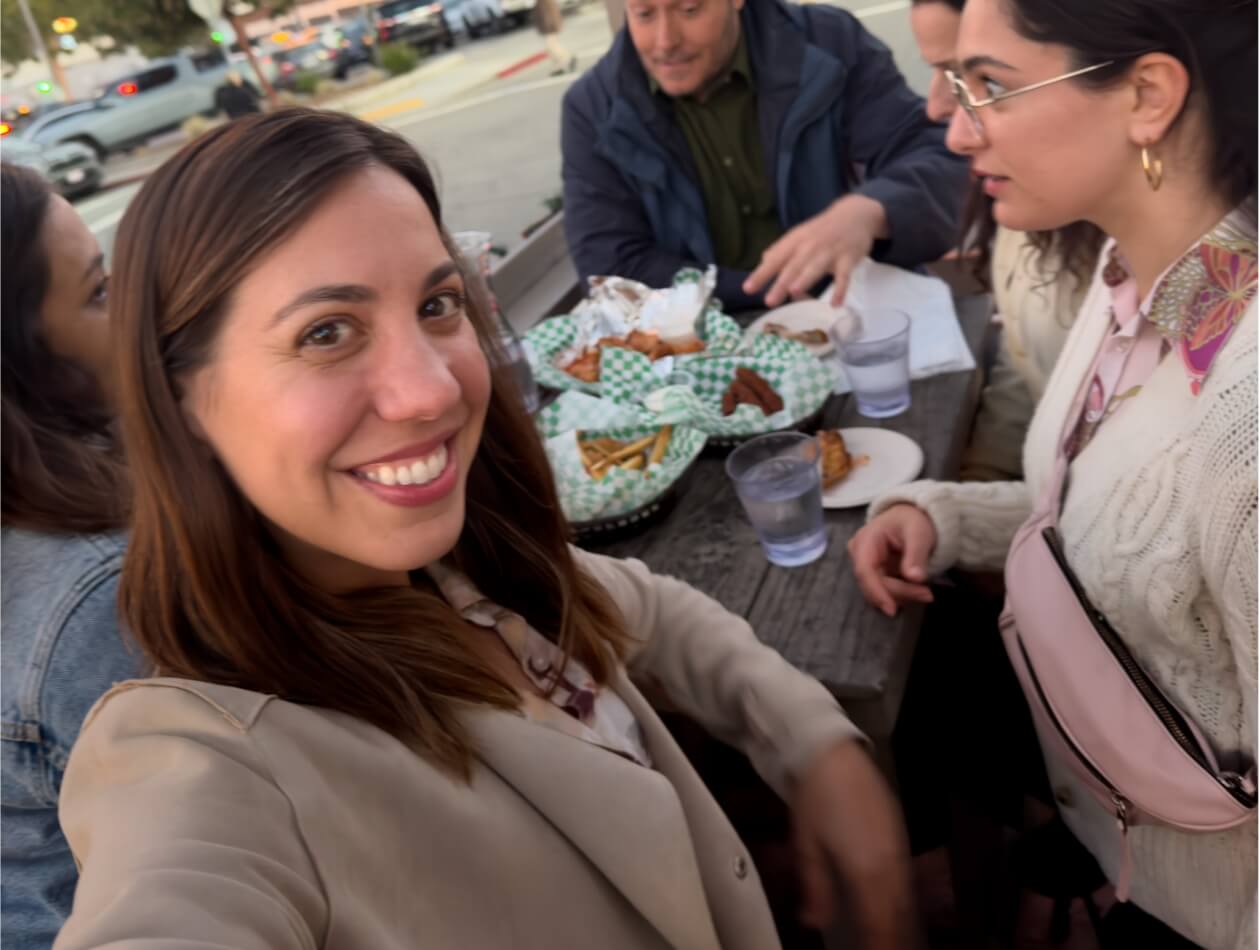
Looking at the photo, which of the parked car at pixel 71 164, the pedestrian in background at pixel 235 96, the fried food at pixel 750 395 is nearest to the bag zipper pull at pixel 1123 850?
the fried food at pixel 750 395

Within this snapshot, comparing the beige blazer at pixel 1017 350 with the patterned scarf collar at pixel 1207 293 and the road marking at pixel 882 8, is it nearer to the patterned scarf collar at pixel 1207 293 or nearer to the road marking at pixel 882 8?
the patterned scarf collar at pixel 1207 293

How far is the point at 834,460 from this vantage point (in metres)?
1.67

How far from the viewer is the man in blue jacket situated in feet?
8.31

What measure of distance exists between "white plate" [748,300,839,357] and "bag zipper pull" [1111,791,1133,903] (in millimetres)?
1190

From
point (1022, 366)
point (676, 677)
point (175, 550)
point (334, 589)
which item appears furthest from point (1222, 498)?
point (1022, 366)

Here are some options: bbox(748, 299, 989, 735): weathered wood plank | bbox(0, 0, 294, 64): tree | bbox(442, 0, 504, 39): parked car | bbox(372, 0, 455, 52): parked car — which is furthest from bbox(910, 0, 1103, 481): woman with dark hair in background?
bbox(442, 0, 504, 39): parked car

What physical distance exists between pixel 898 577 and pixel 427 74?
302 cm

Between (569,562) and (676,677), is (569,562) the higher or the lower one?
the higher one

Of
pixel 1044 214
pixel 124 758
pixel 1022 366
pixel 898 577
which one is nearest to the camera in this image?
pixel 124 758

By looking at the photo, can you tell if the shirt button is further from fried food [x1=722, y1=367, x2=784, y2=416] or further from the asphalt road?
the asphalt road

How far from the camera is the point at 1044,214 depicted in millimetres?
1382

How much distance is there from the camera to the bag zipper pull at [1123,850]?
121 centimetres

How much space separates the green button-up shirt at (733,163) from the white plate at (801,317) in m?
0.56

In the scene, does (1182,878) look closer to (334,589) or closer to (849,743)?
(849,743)
